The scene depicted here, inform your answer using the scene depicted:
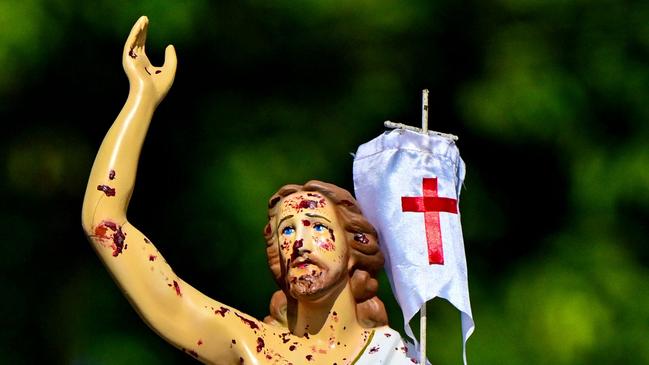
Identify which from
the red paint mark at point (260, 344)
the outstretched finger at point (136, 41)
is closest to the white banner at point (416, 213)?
the red paint mark at point (260, 344)

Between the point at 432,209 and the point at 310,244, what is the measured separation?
1.41ft

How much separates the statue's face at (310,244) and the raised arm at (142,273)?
20 centimetres

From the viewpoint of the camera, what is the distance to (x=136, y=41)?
233 inches

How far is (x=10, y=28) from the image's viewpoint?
7.49m

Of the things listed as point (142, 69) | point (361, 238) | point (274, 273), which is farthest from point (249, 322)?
point (142, 69)

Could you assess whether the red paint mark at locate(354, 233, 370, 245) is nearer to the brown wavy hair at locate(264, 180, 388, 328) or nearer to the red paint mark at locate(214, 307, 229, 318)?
the brown wavy hair at locate(264, 180, 388, 328)

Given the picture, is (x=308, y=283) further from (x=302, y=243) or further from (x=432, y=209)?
(x=432, y=209)

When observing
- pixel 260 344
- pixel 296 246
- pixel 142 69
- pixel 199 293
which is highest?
pixel 142 69

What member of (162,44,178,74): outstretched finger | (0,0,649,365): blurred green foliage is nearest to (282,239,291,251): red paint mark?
(162,44,178,74): outstretched finger

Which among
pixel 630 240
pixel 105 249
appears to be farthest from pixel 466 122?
pixel 105 249

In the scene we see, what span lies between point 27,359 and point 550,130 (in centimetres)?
227

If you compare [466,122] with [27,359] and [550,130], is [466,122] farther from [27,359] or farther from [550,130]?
[27,359]

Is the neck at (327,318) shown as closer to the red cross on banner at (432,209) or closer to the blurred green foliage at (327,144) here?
the red cross on banner at (432,209)

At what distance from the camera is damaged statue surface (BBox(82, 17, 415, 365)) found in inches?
223
